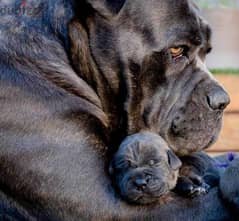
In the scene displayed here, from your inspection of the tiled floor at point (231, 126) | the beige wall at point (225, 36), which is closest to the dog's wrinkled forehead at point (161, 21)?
the tiled floor at point (231, 126)

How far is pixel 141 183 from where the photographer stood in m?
2.26

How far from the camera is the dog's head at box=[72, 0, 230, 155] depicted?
2594 millimetres

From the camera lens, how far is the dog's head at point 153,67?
8.51 ft

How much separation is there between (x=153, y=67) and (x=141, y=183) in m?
0.48

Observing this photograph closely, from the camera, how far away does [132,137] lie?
241 cm

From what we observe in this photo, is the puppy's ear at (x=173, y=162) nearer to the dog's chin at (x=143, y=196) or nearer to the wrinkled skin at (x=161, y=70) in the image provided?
the dog's chin at (x=143, y=196)

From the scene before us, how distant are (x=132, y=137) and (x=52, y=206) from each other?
32cm

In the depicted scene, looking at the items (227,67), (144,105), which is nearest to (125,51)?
(144,105)

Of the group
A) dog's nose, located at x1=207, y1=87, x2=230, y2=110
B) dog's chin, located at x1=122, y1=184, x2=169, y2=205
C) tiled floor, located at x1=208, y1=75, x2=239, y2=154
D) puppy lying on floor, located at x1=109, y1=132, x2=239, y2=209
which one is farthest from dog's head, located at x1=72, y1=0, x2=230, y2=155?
tiled floor, located at x1=208, y1=75, x2=239, y2=154

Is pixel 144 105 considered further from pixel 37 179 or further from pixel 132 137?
pixel 37 179

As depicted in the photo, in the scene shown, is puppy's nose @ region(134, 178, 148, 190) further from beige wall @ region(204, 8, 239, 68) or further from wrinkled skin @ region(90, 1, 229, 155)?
beige wall @ region(204, 8, 239, 68)

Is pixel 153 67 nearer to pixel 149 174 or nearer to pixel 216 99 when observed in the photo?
pixel 216 99

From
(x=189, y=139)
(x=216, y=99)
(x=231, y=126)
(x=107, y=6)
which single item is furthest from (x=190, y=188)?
(x=231, y=126)

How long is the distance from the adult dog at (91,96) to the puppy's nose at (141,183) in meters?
0.09
